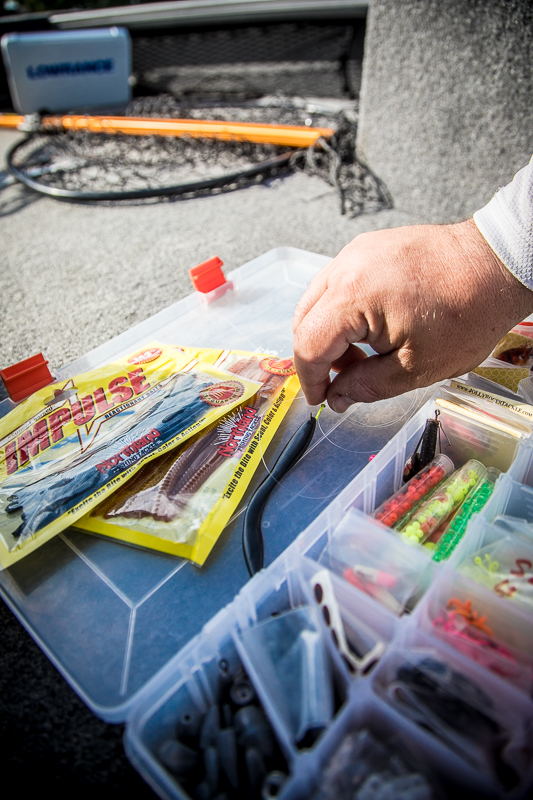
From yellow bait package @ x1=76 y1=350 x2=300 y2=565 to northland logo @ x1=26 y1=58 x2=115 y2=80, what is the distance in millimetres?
1539

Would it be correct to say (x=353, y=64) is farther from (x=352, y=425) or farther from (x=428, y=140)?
(x=352, y=425)

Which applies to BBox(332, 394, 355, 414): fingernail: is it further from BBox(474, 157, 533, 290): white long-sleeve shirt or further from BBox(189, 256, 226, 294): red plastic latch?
BBox(189, 256, 226, 294): red plastic latch

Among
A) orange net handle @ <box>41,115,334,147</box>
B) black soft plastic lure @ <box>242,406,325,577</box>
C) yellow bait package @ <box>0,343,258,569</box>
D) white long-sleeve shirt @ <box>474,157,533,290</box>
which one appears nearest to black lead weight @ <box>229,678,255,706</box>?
black soft plastic lure @ <box>242,406,325,577</box>

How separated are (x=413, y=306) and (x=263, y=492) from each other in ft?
0.85

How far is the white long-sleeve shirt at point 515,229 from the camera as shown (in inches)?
18.3

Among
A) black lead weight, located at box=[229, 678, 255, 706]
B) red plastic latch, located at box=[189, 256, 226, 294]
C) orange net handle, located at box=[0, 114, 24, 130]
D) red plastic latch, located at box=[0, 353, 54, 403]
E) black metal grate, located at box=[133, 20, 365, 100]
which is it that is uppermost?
black metal grate, located at box=[133, 20, 365, 100]

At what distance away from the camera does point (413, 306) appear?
0.47 meters

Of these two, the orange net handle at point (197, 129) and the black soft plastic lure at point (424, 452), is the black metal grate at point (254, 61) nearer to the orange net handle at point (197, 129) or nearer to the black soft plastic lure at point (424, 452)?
the orange net handle at point (197, 129)

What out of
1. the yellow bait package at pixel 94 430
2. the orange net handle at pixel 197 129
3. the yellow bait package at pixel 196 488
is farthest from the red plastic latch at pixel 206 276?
the orange net handle at pixel 197 129

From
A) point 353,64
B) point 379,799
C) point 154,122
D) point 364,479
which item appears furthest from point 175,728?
point 353,64

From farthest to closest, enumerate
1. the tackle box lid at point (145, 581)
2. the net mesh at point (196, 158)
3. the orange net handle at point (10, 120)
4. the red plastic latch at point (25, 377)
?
the orange net handle at point (10, 120) < the net mesh at point (196, 158) < the red plastic latch at point (25, 377) < the tackle box lid at point (145, 581)

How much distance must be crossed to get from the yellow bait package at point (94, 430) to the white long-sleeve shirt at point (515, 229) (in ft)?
1.09

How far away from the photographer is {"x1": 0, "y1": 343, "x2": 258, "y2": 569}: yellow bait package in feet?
1.80

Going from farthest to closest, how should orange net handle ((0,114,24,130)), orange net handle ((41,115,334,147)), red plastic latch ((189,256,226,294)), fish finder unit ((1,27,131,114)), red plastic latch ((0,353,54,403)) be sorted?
orange net handle ((0,114,24,130)) < fish finder unit ((1,27,131,114)) < orange net handle ((41,115,334,147)) < red plastic latch ((189,256,226,294)) < red plastic latch ((0,353,54,403))
